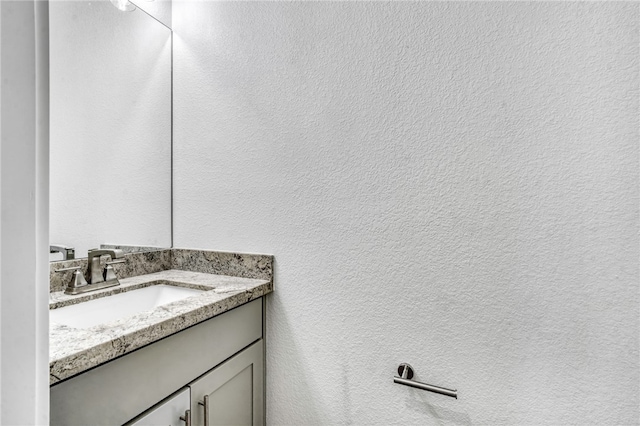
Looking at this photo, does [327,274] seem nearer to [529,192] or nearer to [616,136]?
[529,192]

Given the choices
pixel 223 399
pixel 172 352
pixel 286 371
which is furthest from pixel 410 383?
pixel 172 352

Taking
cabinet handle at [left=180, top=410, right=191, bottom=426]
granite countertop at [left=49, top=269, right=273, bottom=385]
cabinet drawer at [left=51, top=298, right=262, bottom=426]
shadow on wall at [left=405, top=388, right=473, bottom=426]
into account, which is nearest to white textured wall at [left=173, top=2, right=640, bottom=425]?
shadow on wall at [left=405, top=388, right=473, bottom=426]

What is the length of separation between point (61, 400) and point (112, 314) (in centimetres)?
50

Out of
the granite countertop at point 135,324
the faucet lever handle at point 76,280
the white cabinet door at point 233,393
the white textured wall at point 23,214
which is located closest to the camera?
the white textured wall at point 23,214

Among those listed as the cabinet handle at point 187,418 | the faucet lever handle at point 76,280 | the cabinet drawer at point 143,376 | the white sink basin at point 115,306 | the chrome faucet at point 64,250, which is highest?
the chrome faucet at point 64,250

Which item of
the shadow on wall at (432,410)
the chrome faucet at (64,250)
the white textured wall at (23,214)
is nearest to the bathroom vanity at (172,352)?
the chrome faucet at (64,250)

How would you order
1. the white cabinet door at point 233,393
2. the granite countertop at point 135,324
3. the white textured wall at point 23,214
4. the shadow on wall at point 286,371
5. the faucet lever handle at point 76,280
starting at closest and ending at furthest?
1. the white textured wall at point 23,214
2. the granite countertop at point 135,324
3. the white cabinet door at point 233,393
4. the faucet lever handle at point 76,280
5. the shadow on wall at point 286,371

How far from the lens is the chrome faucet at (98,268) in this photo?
1.09 meters

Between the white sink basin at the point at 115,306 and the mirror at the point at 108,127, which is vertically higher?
A: the mirror at the point at 108,127

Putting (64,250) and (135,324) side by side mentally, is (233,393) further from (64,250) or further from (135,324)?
(64,250)

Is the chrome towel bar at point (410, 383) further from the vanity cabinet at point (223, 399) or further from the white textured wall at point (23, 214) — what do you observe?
the white textured wall at point (23, 214)

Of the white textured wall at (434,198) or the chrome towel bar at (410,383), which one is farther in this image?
the chrome towel bar at (410,383)

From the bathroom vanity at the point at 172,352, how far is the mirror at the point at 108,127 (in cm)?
19

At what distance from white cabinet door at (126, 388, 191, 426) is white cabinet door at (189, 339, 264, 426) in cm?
3
